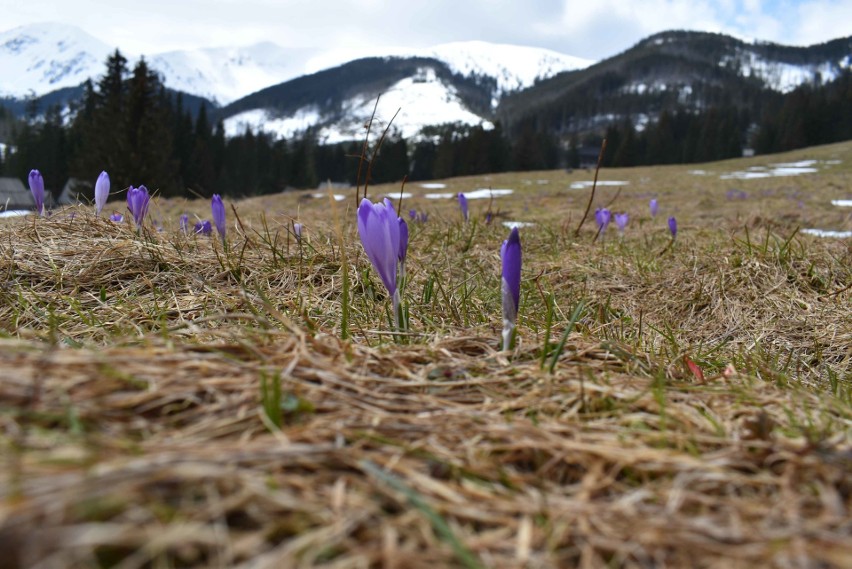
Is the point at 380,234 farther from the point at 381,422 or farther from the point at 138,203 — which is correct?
the point at 138,203

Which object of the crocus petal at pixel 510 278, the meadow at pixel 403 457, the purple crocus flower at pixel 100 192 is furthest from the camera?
the purple crocus flower at pixel 100 192

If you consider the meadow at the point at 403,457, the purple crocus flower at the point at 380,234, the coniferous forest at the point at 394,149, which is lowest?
the meadow at the point at 403,457

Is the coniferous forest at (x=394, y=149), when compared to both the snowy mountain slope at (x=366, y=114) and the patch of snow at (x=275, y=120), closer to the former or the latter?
the snowy mountain slope at (x=366, y=114)

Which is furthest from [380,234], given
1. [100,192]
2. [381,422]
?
[100,192]

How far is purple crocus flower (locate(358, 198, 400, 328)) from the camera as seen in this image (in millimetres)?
1292

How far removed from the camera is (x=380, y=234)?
1.31 meters

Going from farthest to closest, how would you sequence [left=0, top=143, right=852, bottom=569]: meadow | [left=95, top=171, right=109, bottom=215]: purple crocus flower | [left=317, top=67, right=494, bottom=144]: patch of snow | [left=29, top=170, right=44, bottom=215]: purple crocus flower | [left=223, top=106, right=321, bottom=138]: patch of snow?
[left=223, top=106, right=321, bottom=138]: patch of snow, [left=317, top=67, right=494, bottom=144]: patch of snow, [left=29, top=170, right=44, bottom=215]: purple crocus flower, [left=95, top=171, right=109, bottom=215]: purple crocus flower, [left=0, top=143, right=852, bottom=569]: meadow

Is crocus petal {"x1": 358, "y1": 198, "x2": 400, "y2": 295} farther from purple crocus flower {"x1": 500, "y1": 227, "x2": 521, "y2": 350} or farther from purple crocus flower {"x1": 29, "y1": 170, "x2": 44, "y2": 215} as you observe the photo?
purple crocus flower {"x1": 29, "y1": 170, "x2": 44, "y2": 215}

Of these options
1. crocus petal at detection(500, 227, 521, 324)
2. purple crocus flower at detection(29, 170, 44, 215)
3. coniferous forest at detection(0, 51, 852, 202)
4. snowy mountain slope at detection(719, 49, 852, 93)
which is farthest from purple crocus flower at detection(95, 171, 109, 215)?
snowy mountain slope at detection(719, 49, 852, 93)

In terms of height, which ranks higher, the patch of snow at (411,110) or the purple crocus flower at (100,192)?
the patch of snow at (411,110)

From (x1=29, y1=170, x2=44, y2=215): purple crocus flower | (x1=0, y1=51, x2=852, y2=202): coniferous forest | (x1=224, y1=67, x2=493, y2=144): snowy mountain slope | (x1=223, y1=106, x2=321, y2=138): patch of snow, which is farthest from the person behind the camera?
(x1=223, y1=106, x2=321, y2=138): patch of snow

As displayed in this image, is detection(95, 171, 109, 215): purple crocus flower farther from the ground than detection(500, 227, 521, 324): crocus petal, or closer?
farther from the ground

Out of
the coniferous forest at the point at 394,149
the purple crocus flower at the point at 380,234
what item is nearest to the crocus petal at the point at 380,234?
the purple crocus flower at the point at 380,234

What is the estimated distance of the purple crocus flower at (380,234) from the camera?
1292mm
